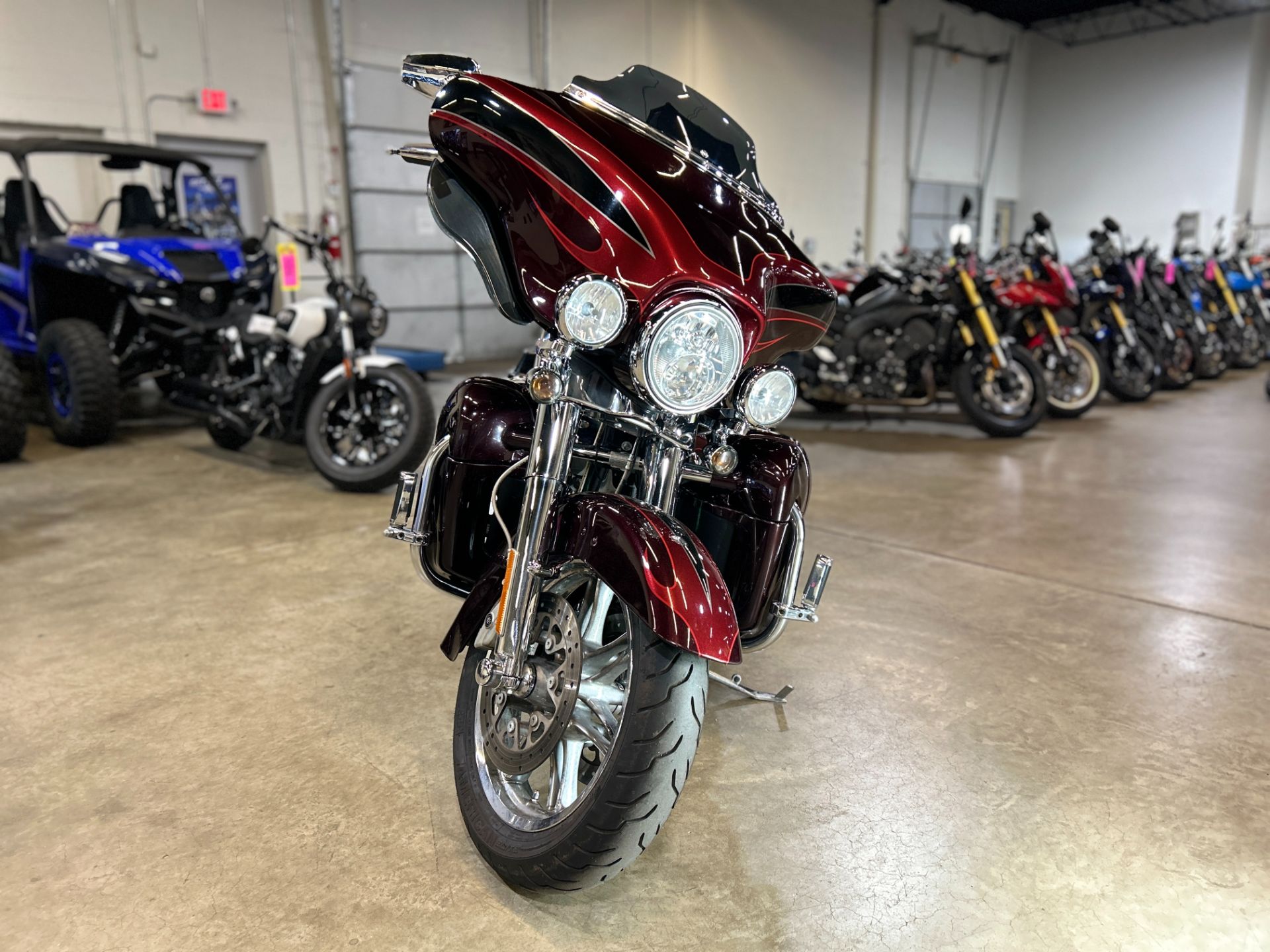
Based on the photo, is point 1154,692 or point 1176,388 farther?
point 1176,388

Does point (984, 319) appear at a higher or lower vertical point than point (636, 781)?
higher

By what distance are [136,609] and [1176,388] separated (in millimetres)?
8357

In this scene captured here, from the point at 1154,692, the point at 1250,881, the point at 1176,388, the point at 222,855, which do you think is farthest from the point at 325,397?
the point at 1176,388

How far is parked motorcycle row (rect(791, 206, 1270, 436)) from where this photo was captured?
5750mm

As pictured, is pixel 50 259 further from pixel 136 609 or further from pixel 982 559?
pixel 982 559

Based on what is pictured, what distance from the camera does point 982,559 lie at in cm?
331

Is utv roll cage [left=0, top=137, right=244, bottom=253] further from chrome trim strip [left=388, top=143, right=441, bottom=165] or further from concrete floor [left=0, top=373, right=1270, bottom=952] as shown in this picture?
chrome trim strip [left=388, top=143, right=441, bottom=165]

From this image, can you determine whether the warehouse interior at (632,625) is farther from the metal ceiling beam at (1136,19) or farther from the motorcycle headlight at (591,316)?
the metal ceiling beam at (1136,19)

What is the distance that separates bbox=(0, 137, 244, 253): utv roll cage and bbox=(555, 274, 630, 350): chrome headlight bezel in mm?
5269

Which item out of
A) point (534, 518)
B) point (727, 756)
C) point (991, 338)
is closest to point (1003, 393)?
point (991, 338)

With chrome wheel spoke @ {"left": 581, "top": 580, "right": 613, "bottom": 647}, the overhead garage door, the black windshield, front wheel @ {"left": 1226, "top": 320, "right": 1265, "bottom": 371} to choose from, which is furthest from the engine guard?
front wheel @ {"left": 1226, "top": 320, "right": 1265, "bottom": 371}

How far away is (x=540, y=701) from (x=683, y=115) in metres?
1.11

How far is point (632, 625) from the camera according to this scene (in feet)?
4.50

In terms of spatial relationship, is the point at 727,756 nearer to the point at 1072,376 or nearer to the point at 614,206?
the point at 614,206
